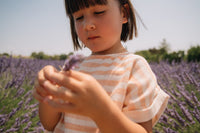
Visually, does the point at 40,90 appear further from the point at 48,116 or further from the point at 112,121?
the point at 48,116

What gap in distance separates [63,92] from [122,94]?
306 mm

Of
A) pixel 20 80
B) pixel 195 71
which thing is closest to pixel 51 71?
pixel 20 80

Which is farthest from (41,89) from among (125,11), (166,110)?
(166,110)

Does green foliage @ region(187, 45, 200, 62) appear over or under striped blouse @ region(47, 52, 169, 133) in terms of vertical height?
under

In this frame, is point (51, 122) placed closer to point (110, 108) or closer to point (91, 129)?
point (91, 129)

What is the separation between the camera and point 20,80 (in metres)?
2.38

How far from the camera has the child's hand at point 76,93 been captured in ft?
1.46

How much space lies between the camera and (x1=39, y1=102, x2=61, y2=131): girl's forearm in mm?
821

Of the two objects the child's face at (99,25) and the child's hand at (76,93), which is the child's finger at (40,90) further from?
the child's face at (99,25)

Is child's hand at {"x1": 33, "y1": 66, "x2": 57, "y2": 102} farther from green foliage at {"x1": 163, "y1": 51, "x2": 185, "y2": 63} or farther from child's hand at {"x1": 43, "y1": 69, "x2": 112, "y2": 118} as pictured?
green foliage at {"x1": 163, "y1": 51, "x2": 185, "y2": 63}

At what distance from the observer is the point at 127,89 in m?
0.69

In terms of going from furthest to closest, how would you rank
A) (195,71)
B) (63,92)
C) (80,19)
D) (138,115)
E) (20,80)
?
(195,71), (20,80), (80,19), (138,115), (63,92)

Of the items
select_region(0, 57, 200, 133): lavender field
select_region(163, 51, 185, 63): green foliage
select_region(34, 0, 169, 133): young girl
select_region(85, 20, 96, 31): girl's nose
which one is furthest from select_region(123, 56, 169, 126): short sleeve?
select_region(163, 51, 185, 63): green foliage

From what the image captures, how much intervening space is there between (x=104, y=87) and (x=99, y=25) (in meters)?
A: 0.27
